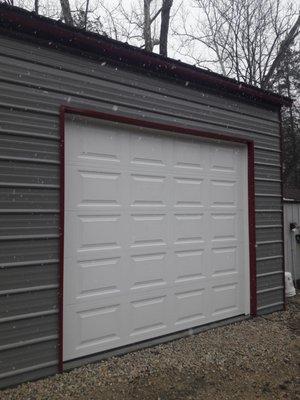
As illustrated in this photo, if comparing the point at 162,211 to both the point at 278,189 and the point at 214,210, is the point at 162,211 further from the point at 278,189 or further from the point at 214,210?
the point at 278,189

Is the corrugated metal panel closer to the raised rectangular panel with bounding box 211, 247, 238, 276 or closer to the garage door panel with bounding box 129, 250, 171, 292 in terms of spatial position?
the raised rectangular panel with bounding box 211, 247, 238, 276

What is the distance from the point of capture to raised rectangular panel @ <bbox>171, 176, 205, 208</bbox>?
5328 mm

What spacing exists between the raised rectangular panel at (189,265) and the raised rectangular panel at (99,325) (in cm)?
97

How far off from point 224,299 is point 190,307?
0.67 meters

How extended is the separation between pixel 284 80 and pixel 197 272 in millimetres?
16033

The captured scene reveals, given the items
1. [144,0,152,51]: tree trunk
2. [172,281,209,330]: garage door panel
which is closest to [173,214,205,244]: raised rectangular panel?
[172,281,209,330]: garage door panel

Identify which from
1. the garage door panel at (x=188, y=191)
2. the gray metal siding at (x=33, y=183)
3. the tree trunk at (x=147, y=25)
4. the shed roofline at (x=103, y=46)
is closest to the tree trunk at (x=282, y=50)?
the tree trunk at (x=147, y=25)

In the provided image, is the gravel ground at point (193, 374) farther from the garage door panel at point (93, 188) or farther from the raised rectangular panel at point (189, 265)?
the garage door panel at point (93, 188)

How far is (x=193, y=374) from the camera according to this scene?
4.24m

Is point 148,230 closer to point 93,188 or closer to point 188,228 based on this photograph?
point 188,228

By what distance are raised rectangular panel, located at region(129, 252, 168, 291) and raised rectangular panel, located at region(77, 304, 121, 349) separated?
37cm

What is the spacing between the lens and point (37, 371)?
395 cm

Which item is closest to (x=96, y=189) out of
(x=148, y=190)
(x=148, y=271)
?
(x=148, y=190)

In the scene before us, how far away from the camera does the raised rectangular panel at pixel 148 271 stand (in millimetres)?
4875
